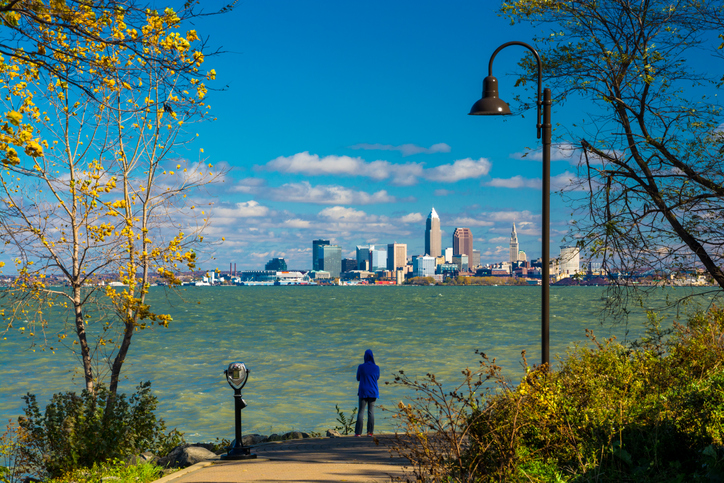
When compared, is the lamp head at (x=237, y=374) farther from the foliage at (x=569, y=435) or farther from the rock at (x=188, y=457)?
the foliage at (x=569, y=435)

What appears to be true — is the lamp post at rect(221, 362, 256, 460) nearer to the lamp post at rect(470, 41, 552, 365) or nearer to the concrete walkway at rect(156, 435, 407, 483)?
the concrete walkway at rect(156, 435, 407, 483)

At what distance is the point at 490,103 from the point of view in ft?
29.7

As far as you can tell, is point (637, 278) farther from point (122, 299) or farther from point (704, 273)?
point (122, 299)

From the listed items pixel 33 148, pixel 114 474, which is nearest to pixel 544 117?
pixel 33 148

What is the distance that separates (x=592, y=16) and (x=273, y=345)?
3226 centimetres

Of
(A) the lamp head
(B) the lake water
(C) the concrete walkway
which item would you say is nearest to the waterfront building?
(B) the lake water

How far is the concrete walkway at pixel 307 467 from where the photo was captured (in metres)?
7.09

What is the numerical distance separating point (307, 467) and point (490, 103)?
5.82m

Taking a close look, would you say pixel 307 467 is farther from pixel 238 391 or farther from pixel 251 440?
→ pixel 251 440

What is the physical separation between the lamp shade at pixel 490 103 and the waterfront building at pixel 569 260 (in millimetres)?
2832

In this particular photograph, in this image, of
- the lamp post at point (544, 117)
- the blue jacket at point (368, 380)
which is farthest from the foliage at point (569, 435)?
the blue jacket at point (368, 380)

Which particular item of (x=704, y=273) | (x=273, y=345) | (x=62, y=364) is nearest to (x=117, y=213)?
(x=704, y=273)

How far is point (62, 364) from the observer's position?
30234 millimetres

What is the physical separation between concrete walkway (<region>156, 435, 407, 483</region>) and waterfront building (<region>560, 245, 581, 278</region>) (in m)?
4.20
